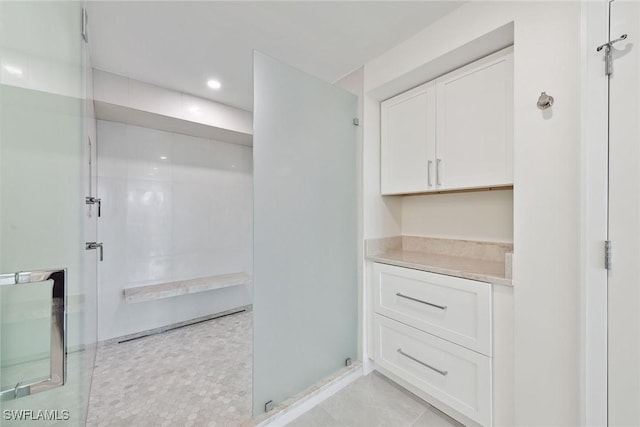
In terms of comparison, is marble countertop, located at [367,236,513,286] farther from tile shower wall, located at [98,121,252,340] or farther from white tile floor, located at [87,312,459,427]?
tile shower wall, located at [98,121,252,340]

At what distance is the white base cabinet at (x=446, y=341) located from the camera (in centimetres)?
130

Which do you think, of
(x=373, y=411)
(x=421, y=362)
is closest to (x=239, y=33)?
(x=421, y=362)

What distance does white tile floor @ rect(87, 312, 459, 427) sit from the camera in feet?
4.98

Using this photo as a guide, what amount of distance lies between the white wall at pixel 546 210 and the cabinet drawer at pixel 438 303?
15 cm

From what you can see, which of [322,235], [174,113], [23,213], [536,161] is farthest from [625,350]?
[174,113]

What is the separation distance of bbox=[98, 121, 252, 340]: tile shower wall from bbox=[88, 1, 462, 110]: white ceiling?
82 centimetres

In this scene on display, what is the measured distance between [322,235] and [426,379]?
108 cm

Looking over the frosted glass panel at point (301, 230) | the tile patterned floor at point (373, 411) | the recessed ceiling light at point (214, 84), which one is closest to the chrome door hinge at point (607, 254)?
the tile patterned floor at point (373, 411)

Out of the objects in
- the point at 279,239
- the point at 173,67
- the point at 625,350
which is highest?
the point at 173,67

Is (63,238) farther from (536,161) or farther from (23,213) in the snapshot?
(536,161)

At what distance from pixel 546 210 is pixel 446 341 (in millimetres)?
857

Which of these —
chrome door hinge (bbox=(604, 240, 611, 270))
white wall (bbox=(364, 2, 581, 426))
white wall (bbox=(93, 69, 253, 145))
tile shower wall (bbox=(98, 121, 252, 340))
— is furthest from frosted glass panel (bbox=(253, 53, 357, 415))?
tile shower wall (bbox=(98, 121, 252, 340))

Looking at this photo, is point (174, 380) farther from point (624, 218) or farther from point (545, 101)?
point (545, 101)

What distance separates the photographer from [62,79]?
39.0 inches
